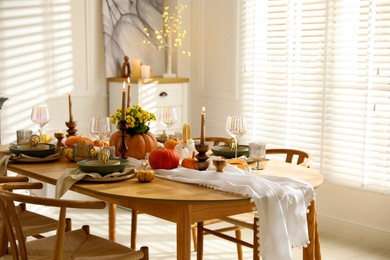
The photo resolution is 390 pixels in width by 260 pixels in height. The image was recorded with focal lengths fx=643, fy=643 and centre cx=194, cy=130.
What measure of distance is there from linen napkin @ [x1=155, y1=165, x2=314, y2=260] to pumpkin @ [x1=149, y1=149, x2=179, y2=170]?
0.16 metres

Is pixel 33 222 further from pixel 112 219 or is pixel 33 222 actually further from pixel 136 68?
pixel 136 68

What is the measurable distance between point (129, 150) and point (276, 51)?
2.06 m

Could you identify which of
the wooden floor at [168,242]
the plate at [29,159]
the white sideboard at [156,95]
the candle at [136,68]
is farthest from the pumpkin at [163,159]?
the candle at [136,68]

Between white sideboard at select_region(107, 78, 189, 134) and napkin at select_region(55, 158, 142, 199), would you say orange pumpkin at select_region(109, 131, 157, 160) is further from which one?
white sideboard at select_region(107, 78, 189, 134)

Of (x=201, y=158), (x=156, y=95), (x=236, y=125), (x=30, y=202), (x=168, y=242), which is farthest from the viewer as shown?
(x=156, y=95)

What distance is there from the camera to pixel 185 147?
334cm

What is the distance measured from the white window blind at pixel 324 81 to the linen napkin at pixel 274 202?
1.73 m

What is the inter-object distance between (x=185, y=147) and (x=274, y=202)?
0.78 m

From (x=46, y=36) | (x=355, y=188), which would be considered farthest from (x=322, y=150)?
(x=46, y=36)

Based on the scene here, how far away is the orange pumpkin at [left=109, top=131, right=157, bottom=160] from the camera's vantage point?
339 centimetres

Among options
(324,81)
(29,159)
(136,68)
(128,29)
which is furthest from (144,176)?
(128,29)

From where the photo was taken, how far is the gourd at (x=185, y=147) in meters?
3.31

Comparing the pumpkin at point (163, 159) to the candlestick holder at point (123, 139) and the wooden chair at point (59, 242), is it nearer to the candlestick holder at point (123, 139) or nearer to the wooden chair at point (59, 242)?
the candlestick holder at point (123, 139)

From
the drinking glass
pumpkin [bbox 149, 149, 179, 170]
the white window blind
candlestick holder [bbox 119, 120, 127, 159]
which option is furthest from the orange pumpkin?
the white window blind
